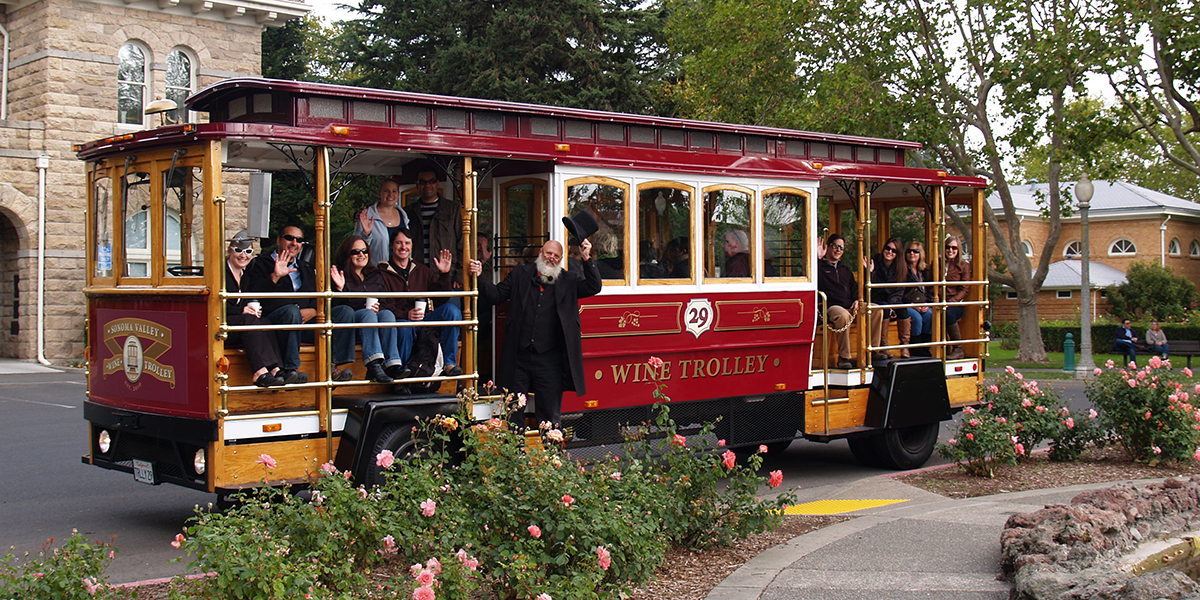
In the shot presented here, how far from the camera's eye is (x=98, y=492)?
1015 centimetres

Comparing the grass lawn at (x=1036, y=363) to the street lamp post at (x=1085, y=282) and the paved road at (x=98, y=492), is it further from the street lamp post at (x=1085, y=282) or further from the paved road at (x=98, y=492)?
the paved road at (x=98, y=492)

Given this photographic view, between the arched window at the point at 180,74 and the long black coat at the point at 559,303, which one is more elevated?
the arched window at the point at 180,74

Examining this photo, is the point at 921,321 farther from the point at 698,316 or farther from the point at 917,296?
the point at 698,316

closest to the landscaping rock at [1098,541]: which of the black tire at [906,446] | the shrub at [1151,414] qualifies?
the shrub at [1151,414]

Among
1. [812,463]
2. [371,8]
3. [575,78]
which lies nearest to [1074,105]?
[575,78]

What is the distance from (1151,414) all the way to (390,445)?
730cm

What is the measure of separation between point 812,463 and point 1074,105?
15.6 meters

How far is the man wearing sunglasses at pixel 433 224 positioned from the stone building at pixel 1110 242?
44.7 meters

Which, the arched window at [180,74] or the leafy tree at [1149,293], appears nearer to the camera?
the arched window at [180,74]

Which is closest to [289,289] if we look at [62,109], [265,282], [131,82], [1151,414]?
[265,282]

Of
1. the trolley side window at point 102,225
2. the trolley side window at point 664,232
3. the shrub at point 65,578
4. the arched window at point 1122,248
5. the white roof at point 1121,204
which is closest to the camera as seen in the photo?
the shrub at point 65,578

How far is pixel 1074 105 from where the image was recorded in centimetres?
2427

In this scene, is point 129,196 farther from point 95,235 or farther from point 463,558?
point 463,558

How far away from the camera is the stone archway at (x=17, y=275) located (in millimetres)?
23828
